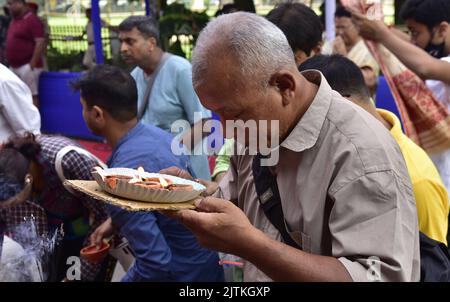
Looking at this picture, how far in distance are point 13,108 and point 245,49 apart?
10.0 ft

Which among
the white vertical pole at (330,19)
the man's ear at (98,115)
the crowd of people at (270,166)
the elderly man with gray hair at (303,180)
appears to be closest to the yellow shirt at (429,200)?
the crowd of people at (270,166)

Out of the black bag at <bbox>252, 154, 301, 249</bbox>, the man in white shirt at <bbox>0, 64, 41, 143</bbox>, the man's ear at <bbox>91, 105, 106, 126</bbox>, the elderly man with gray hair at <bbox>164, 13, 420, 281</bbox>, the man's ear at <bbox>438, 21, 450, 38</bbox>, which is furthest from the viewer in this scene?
the man in white shirt at <bbox>0, 64, 41, 143</bbox>

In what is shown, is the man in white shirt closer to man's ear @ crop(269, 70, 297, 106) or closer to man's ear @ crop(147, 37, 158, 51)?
man's ear @ crop(147, 37, 158, 51)

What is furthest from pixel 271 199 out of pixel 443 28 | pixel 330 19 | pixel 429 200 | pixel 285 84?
pixel 330 19

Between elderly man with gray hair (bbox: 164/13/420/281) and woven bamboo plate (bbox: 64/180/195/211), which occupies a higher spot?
elderly man with gray hair (bbox: 164/13/420/281)

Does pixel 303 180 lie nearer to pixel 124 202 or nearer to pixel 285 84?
pixel 285 84

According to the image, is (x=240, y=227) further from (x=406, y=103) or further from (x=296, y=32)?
(x=406, y=103)

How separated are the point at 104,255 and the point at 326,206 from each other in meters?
1.86

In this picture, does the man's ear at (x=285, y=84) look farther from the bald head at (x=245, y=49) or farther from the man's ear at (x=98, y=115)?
the man's ear at (x=98, y=115)

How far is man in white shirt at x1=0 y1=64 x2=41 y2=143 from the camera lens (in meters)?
4.42

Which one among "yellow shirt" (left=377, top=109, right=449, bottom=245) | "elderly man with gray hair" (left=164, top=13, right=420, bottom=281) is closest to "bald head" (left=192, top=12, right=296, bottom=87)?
"elderly man with gray hair" (left=164, top=13, right=420, bottom=281)

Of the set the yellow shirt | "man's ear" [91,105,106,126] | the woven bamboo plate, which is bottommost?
"man's ear" [91,105,106,126]

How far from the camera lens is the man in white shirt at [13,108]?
174 inches
